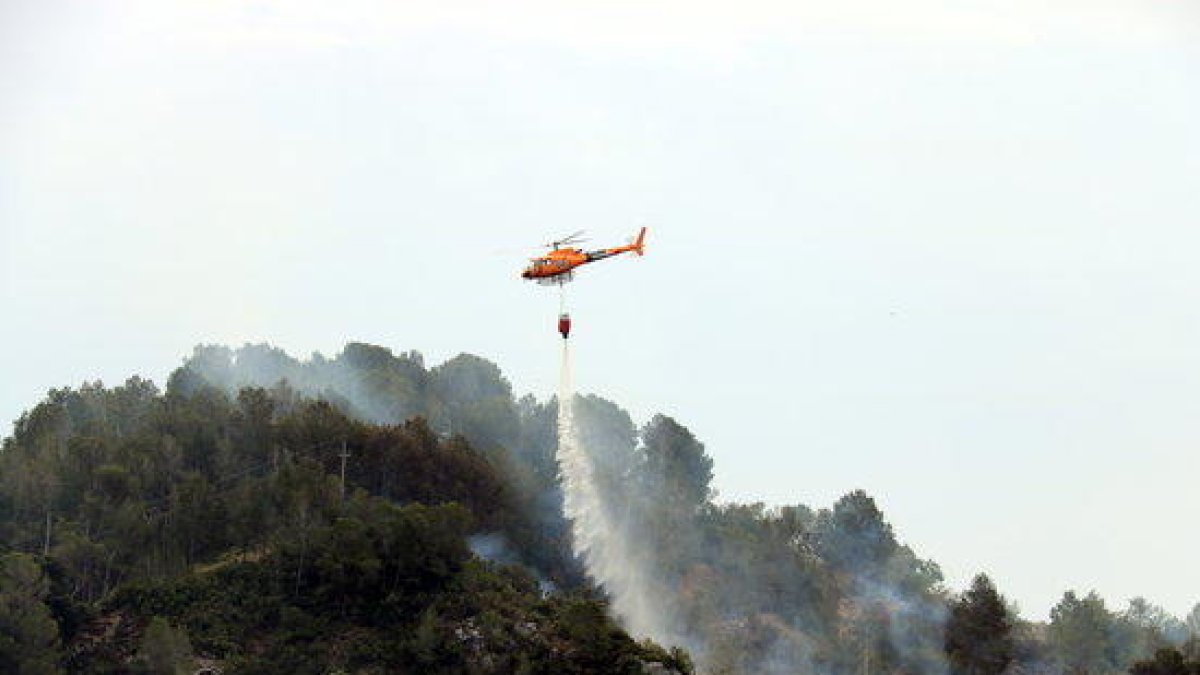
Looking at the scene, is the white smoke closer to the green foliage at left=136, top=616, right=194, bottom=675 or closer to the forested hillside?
the forested hillside

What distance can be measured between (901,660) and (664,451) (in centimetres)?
3420

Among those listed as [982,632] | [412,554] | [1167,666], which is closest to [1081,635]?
[982,632]

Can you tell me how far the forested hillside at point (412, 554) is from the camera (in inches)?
4631

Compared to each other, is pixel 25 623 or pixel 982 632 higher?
pixel 982 632

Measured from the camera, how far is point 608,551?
503ft

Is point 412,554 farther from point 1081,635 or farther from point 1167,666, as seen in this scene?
point 1081,635

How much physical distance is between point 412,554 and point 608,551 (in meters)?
32.7

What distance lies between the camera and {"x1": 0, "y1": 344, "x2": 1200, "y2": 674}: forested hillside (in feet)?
386

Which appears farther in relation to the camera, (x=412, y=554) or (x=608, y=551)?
(x=608, y=551)

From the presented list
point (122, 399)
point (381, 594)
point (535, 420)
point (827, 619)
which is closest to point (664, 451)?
point (535, 420)

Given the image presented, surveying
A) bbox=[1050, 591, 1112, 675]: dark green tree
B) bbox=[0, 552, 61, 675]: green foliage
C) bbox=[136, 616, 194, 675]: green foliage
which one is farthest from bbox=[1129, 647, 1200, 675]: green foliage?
bbox=[0, 552, 61, 675]: green foliage

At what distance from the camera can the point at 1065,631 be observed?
162 metres

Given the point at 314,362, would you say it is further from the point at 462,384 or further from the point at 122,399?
the point at 122,399

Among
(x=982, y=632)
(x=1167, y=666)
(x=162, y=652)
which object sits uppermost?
→ (x=982, y=632)
